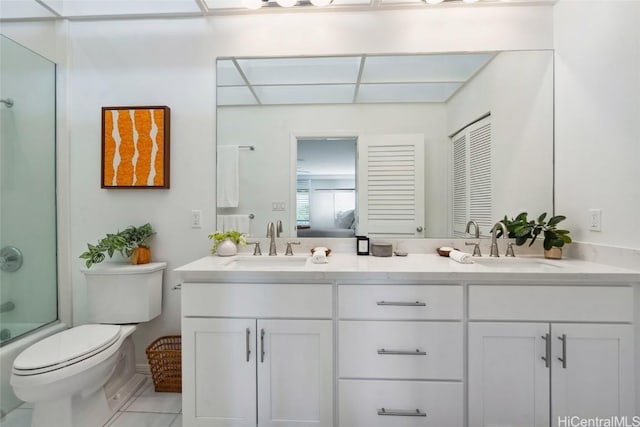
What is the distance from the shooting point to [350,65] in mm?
1820

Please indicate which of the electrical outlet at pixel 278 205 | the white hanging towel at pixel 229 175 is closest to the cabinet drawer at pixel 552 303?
the electrical outlet at pixel 278 205

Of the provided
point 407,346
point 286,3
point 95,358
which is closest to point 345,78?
point 286,3

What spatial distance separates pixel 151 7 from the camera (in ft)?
6.03

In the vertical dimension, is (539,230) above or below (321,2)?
below

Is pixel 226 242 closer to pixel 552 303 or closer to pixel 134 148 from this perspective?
pixel 134 148

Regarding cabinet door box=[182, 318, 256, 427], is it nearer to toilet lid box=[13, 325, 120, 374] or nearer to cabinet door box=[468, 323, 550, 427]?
toilet lid box=[13, 325, 120, 374]

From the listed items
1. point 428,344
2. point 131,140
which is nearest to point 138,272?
point 131,140

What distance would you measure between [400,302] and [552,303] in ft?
2.15

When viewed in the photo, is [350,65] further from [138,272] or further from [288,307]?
[138,272]

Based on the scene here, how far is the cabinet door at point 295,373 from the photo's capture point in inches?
50.4

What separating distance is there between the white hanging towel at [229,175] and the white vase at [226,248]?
0.26 meters

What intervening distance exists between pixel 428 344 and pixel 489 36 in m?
1.86

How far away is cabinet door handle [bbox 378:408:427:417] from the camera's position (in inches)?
48.9

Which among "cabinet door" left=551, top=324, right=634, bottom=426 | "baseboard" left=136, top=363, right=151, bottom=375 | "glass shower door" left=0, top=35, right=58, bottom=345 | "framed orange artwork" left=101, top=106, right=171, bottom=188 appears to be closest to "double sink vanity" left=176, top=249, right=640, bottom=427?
"cabinet door" left=551, top=324, right=634, bottom=426
